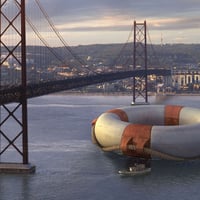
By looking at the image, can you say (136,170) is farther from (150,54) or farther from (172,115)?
(150,54)

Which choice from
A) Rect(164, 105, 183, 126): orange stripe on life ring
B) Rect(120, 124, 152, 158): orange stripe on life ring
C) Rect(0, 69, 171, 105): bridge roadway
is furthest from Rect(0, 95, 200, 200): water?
Rect(164, 105, 183, 126): orange stripe on life ring

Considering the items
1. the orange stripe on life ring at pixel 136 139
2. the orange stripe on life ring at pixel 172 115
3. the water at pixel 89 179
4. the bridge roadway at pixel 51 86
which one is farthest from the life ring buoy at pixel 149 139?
the bridge roadway at pixel 51 86

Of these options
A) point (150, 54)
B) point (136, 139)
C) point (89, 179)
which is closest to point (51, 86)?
point (136, 139)

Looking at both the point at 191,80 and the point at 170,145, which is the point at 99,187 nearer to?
the point at 170,145

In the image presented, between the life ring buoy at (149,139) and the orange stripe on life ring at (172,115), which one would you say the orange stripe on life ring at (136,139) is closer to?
the life ring buoy at (149,139)

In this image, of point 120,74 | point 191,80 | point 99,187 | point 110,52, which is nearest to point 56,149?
point 99,187

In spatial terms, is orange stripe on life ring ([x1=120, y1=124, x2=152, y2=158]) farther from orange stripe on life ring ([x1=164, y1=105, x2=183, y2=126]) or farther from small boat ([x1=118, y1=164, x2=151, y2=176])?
orange stripe on life ring ([x1=164, y1=105, x2=183, y2=126])
